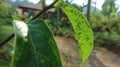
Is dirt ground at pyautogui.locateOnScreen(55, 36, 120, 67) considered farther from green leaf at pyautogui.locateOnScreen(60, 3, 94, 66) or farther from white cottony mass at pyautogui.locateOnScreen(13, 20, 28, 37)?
white cottony mass at pyautogui.locateOnScreen(13, 20, 28, 37)

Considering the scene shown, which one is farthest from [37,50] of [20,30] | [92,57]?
[92,57]

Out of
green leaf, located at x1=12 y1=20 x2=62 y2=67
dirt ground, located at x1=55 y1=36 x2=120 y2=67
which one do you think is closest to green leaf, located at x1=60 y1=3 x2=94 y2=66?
green leaf, located at x1=12 y1=20 x2=62 y2=67

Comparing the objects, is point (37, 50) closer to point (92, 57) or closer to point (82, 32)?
point (82, 32)

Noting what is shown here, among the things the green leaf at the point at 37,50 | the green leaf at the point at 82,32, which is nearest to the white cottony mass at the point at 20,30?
the green leaf at the point at 37,50

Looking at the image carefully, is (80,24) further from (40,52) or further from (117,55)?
(117,55)

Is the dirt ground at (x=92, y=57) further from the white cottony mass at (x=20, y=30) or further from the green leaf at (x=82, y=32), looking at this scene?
the white cottony mass at (x=20, y=30)

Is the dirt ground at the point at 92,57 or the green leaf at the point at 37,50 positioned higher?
the green leaf at the point at 37,50

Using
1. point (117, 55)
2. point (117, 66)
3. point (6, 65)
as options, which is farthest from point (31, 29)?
point (117, 55)
